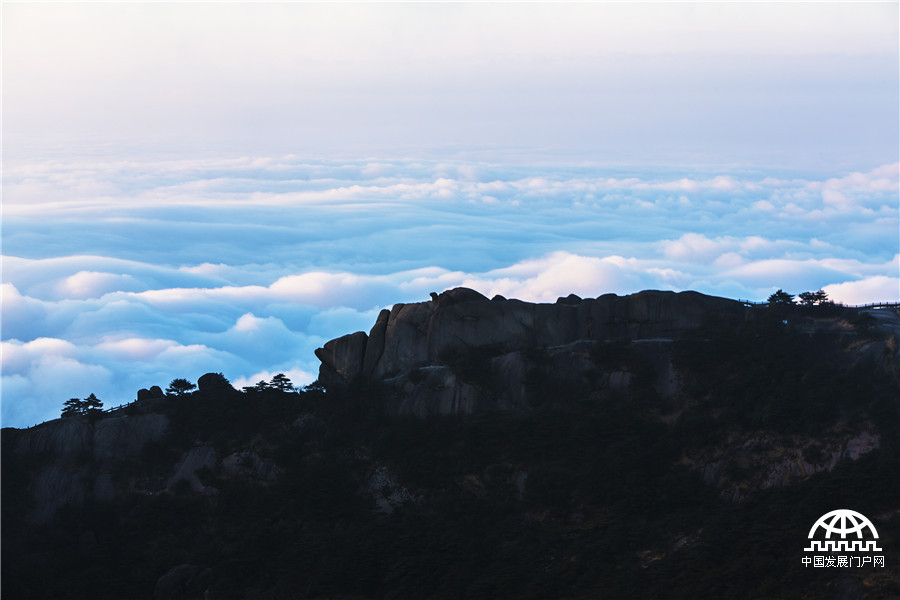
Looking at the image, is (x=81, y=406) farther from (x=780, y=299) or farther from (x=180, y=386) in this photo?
(x=780, y=299)

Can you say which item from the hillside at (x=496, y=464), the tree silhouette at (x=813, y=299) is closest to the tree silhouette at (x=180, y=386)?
the hillside at (x=496, y=464)

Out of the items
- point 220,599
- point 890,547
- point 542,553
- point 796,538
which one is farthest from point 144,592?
point 890,547

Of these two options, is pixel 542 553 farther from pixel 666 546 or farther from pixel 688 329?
pixel 688 329

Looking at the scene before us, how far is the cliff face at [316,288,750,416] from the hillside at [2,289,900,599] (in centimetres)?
18

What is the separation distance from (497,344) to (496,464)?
1133cm

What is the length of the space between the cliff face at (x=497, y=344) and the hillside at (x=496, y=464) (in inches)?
7.1

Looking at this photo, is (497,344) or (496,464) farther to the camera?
(497,344)

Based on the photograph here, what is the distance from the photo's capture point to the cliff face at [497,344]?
3674 inches

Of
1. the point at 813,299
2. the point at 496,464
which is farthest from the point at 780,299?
the point at 496,464

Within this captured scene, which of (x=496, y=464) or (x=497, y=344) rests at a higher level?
(x=497, y=344)

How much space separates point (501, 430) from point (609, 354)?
419 inches

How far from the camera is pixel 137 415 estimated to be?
10000 cm

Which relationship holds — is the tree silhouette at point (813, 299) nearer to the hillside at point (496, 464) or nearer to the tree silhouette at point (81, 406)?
the hillside at point (496, 464)

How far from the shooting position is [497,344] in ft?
316
